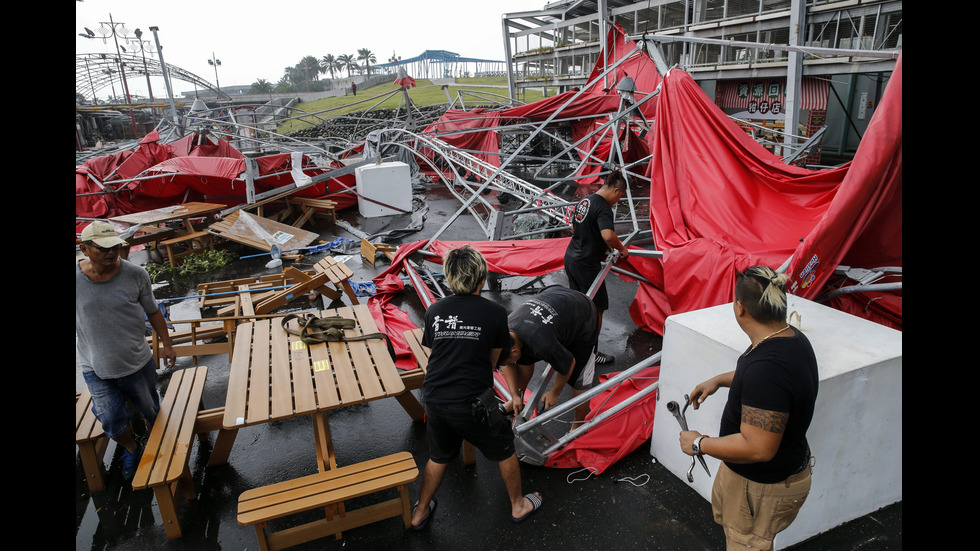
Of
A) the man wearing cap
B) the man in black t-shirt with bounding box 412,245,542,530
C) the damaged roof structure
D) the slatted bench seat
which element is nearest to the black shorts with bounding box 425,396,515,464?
the man in black t-shirt with bounding box 412,245,542,530

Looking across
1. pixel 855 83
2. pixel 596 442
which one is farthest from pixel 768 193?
pixel 855 83

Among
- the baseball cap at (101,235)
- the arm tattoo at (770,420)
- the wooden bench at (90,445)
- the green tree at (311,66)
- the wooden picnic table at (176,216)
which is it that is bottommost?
the wooden bench at (90,445)

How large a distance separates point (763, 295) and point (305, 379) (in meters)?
2.77

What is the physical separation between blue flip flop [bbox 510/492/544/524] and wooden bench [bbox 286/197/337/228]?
30.4 ft

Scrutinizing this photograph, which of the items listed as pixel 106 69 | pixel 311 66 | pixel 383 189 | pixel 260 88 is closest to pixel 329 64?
pixel 311 66

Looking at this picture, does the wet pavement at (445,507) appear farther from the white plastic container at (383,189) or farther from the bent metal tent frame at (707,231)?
the white plastic container at (383,189)

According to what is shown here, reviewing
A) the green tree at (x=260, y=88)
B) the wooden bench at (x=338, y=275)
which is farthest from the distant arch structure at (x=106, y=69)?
the wooden bench at (x=338, y=275)

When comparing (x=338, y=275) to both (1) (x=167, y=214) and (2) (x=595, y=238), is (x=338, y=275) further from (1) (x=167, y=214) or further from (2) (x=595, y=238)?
(1) (x=167, y=214)

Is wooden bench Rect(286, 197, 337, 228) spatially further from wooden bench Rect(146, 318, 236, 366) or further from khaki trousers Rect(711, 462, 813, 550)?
khaki trousers Rect(711, 462, 813, 550)

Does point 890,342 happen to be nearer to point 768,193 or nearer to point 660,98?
point 768,193

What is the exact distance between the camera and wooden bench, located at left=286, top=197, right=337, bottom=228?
1126 cm

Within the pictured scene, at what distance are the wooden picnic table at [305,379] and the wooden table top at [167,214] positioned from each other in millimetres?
6472

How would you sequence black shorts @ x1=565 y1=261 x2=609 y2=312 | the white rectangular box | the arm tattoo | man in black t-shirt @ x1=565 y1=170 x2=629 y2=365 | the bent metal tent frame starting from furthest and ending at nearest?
black shorts @ x1=565 y1=261 x2=609 y2=312 → man in black t-shirt @ x1=565 y1=170 x2=629 y2=365 → the bent metal tent frame → the white rectangular box → the arm tattoo

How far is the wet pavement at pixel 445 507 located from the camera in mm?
3104
